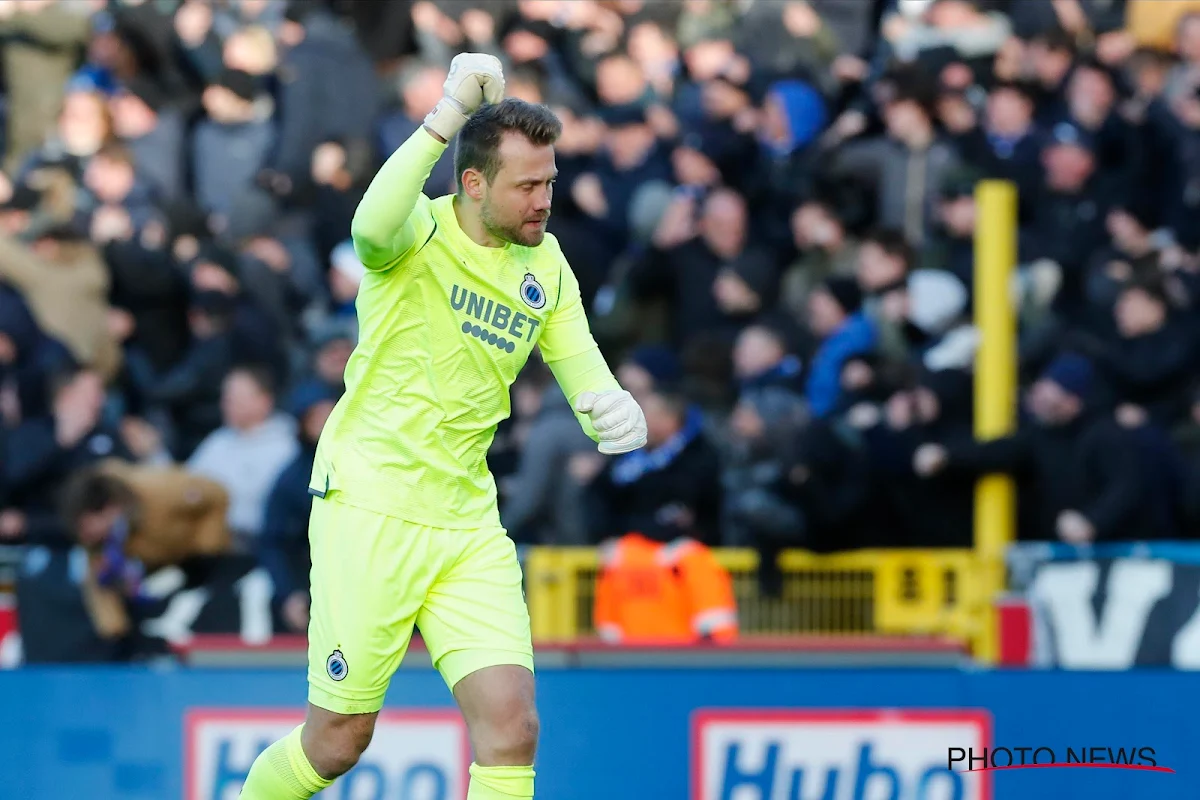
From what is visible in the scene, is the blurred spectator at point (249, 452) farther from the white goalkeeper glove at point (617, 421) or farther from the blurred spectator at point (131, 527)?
the white goalkeeper glove at point (617, 421)

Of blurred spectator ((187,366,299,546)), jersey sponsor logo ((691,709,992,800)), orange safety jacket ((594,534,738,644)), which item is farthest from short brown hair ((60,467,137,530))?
jersey sponsor logo ((691,709,992,800))

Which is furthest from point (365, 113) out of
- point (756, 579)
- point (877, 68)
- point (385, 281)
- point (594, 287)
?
point (385, 281)

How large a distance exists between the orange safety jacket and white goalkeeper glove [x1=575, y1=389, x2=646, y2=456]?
377 cm

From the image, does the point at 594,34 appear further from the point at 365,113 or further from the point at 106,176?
the point at 106,176

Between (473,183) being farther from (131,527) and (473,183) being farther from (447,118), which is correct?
(131,527)

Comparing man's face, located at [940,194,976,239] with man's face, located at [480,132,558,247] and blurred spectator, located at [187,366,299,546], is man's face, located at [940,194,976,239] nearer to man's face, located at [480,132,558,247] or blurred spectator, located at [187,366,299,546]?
blurred spectator, located at [187,366,299,546]

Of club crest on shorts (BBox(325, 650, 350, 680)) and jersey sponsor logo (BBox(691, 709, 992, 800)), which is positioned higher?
club crest on shorts (BBox(325, 650, 350, 680))

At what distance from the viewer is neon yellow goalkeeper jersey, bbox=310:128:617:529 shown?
615cm

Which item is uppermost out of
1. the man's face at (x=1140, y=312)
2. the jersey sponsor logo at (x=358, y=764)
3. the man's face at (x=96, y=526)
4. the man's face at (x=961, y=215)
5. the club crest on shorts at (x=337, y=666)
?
the man's face at (x=961, y=215)

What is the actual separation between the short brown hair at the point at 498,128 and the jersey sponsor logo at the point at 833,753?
2.69m

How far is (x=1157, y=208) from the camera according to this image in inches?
475

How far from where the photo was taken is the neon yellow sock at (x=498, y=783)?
598 centimetres

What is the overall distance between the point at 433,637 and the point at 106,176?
8198 millimetres

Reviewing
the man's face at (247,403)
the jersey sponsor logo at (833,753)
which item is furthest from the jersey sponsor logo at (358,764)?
the man's face at (247,403)
